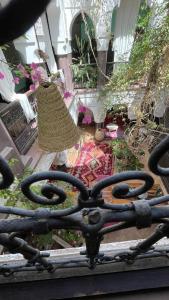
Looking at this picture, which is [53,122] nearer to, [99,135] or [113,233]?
[113,233]

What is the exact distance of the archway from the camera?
3.88m

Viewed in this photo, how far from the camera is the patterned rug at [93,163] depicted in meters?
3.41

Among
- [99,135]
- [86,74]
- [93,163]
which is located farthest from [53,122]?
[99,135]

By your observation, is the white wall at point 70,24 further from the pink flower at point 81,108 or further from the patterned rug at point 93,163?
the patterned rug at point 93,163

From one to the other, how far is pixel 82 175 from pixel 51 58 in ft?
6.24

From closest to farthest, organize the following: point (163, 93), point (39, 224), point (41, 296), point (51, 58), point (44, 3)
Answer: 1. point (44, 3)
2. point (39, 224)
3. point (41, 296)
4. point (163, 93)
5. point (51, 58)

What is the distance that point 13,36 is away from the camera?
0.62 ft

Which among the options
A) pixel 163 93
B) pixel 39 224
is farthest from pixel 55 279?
pixel 163 93

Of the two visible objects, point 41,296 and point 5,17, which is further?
point 41,296

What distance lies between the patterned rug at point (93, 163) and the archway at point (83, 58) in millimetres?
1075

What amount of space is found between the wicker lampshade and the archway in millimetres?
1864

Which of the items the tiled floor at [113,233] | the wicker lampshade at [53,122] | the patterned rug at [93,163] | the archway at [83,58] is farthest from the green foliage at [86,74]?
the wicker lampshade at [53,122]

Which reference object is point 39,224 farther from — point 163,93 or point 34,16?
point 163,93

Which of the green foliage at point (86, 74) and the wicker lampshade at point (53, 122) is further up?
the wicker lampshade at point (53, 122)
